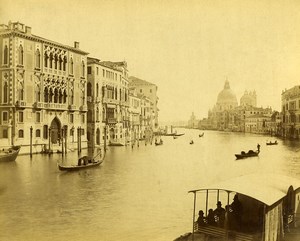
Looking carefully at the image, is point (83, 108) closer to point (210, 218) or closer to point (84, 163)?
point (84, 163)

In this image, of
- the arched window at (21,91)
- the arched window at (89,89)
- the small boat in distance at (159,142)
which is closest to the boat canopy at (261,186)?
the small boat in distance at (159,142)

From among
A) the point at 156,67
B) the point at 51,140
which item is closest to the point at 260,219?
the point at 156,67

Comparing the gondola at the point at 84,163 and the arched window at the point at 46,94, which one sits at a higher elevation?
the arched window at the point at 46,94

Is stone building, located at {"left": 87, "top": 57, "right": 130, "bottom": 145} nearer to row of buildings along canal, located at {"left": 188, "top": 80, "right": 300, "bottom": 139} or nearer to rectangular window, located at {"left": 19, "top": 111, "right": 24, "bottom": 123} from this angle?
rectangular window, located at {"left": 19, "top": 111, "right": 24, "bottom": 123}

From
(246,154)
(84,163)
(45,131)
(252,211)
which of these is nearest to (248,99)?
(246,154)

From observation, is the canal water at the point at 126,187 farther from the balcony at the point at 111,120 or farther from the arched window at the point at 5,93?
the arched window at the point at 5,93

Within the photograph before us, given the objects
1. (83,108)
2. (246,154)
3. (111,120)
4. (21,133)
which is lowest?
(246,154)
